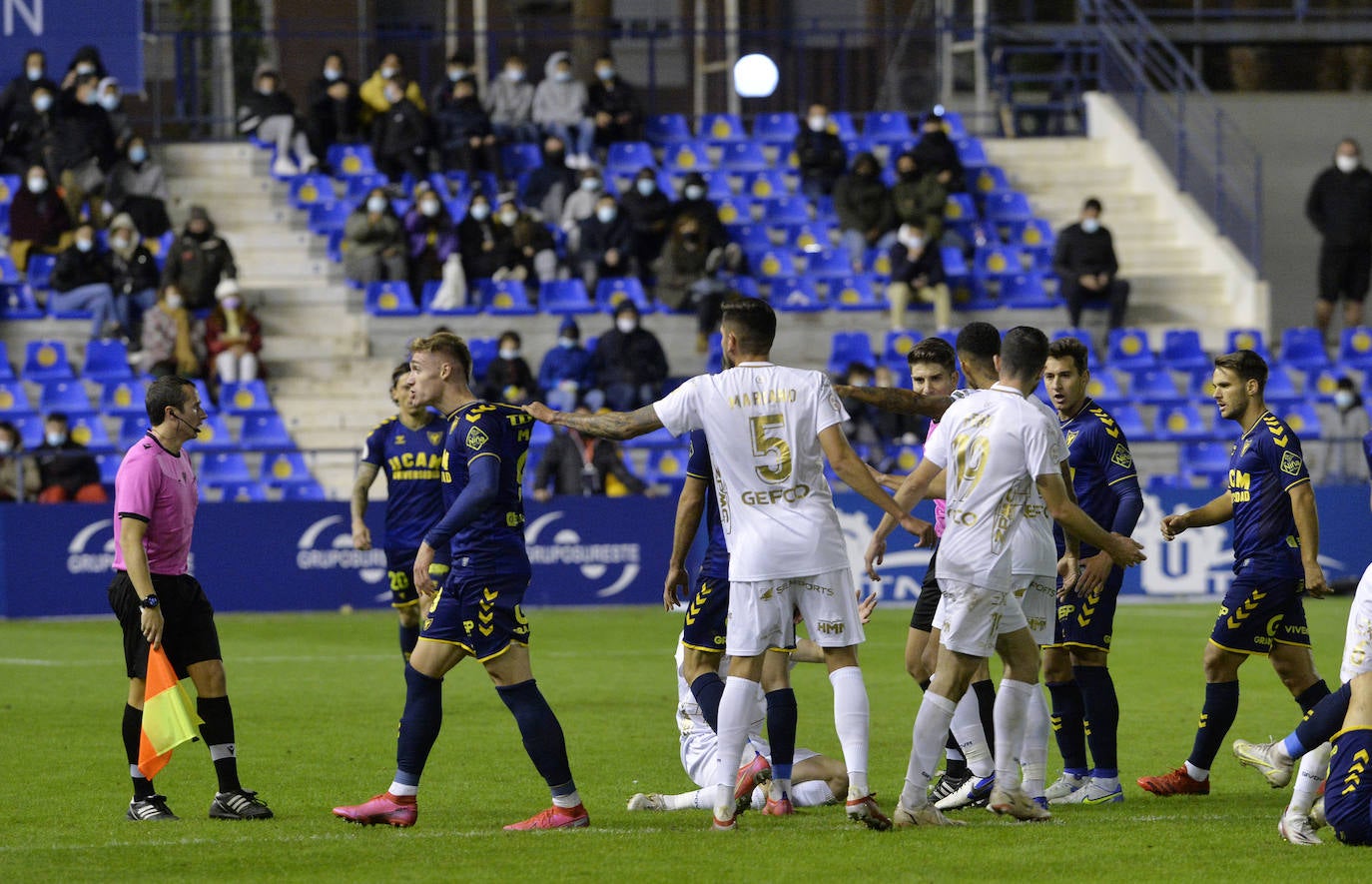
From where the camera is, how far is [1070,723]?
29.7ft

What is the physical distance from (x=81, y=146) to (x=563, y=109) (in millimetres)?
6969

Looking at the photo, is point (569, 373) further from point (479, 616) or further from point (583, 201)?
point (479, 616)

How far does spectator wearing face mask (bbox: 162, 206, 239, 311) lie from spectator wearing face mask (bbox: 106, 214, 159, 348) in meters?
0.30

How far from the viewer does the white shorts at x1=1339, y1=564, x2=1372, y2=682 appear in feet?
24.8

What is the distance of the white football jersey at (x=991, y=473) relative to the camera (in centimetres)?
784

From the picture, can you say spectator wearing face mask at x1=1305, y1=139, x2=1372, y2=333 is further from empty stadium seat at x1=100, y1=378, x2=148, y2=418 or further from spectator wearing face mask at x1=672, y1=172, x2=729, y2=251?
empty stadium seat at x1=100, y1=378, x2=148, y2=418

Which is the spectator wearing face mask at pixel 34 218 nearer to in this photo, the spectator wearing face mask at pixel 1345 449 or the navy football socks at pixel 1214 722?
the spectator wearing face mask at pixel 1345 449

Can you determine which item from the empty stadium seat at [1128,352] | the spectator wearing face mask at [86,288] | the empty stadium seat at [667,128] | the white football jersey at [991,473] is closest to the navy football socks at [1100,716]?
the white football jersey at [991,473]

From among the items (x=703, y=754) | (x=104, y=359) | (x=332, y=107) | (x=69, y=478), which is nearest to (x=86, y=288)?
(x=104, y=359)

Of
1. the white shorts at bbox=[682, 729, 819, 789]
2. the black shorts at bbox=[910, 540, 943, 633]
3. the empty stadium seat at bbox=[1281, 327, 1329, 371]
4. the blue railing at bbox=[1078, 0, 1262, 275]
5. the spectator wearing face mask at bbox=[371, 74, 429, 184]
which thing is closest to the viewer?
the white shorts at bbox=[682, 729, 819, 789]

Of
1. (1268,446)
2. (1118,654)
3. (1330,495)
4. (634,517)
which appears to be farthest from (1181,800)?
(1330,495)

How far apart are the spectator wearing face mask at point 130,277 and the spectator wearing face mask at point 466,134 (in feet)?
16.3

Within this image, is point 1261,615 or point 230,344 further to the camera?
point 230,344

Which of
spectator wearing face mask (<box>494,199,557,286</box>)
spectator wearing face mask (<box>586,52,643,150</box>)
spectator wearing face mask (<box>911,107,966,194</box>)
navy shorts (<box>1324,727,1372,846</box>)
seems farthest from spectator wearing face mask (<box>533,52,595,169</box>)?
navy shorts (<box>1324,727,1372,846</box>)
